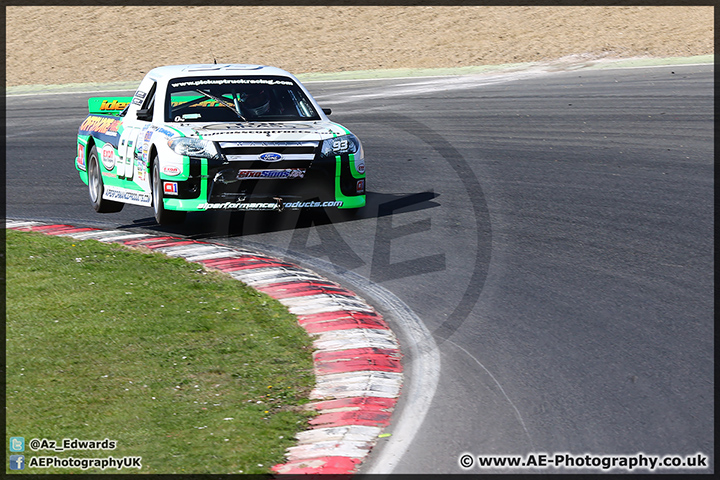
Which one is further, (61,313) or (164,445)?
(61,313)

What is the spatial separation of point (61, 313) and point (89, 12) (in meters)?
28.2

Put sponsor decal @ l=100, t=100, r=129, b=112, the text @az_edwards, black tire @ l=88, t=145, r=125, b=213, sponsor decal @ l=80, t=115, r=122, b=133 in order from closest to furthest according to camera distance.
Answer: the text @az_edwards < sponsor decal @ l=80, t=115, r=122, b=133 < black tire @ l=88, t=145, r=125, b=213 < sponsor decal @ l=100, t=100, r=129, b=112

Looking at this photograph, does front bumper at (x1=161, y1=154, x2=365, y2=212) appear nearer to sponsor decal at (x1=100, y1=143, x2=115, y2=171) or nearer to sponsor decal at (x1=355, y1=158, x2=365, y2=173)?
sponsor decal at (x1=355, y1=158, x2=365, y2=173)

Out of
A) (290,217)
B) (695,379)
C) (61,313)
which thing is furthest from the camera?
(290,217)

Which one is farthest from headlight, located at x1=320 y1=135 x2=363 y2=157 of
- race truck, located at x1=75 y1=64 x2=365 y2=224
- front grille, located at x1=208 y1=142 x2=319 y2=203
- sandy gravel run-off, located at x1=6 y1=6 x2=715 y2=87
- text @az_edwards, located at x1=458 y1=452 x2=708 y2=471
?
sandy gravel run-off, located at x1=6 y1=6 x2=715 y2=87

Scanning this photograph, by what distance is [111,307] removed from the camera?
275 inches

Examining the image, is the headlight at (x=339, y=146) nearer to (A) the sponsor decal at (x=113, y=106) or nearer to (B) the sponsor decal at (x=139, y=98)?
(B) the sponsor decal at (x=139, y=98)

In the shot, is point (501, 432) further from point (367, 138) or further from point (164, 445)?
point (367, 138)

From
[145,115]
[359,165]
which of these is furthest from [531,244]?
[145,115]

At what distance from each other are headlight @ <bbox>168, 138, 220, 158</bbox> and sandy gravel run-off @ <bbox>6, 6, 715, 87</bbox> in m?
15.2

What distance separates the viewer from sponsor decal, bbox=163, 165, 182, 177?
29.1 ft

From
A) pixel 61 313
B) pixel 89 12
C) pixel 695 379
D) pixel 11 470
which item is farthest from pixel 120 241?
pixel 89 12

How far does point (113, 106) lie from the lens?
10945mm

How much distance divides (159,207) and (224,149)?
910 millimetres
